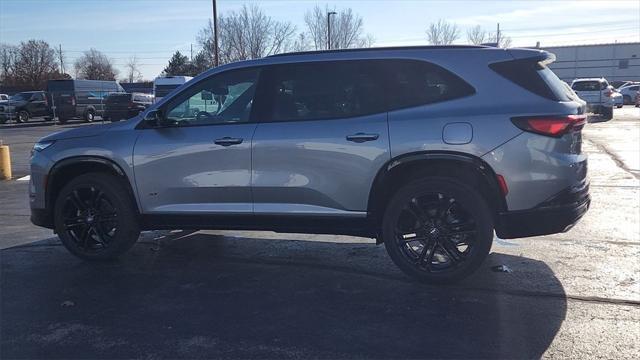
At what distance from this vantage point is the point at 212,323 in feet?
14.1

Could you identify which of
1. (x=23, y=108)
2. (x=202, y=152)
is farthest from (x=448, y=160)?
A: (x=23, y=108)

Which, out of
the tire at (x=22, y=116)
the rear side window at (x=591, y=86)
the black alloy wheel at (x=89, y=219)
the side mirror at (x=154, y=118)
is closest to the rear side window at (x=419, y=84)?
→ the side mirror at (x=154, y=118)

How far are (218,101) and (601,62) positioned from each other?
270ft

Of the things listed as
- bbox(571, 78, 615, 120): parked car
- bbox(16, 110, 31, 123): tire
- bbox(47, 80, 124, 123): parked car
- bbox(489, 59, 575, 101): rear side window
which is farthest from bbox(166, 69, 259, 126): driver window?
bbox(16, 110, 31, 123): tire

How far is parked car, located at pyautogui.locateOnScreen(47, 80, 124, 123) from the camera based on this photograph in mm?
33781

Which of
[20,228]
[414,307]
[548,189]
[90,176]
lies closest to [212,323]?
[414,307]

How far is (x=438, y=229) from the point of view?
493 cm

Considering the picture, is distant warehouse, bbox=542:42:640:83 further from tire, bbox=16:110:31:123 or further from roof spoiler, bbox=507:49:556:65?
roof spoiler, bbox=507:49:556:65

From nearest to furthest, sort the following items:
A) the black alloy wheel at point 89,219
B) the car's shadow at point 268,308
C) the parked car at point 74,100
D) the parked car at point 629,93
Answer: the car's shadow at point 268,308, the black alloy wheel at point 89,219, the parked car at point 74,100, the parked car at point 629,93

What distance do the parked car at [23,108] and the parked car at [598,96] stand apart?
2999 cm

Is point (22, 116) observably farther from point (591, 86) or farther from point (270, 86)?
point (270, 86)

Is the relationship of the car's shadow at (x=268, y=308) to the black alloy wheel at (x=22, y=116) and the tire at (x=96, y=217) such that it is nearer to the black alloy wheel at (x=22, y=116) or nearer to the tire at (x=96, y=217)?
the tire at (x=96, y=217)

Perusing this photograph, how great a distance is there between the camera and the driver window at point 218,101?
541cm

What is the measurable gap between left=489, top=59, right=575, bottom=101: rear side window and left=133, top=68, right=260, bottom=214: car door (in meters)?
2.19
